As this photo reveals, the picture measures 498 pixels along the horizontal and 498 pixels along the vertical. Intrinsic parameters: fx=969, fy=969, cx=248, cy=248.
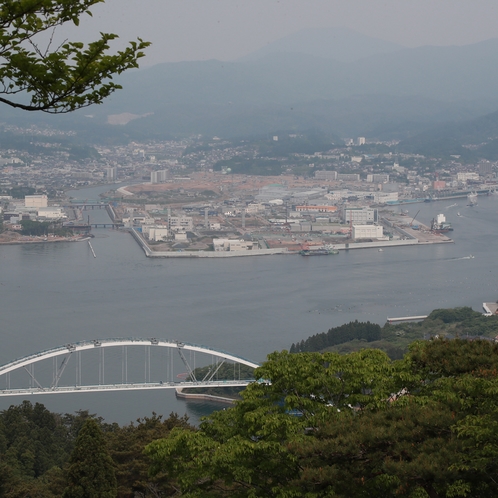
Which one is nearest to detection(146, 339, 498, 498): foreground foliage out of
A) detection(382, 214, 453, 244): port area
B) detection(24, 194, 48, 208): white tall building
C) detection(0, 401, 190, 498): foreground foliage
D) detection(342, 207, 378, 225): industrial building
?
detection(0, 401, 190, 498): foreground foliage

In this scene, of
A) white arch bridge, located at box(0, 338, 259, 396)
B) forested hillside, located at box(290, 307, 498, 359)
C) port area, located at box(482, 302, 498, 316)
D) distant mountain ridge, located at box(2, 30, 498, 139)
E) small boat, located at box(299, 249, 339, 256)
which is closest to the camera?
white arch bridge, located at box(0, 338, 259, 396)

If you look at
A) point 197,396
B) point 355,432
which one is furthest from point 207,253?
point 355,432

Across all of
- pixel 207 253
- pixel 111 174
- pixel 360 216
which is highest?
pixel 111 174

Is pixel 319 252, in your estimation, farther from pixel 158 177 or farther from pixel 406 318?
pixel 158 177

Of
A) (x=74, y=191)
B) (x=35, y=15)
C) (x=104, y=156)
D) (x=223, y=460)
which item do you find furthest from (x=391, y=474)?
(x=104, y=156)

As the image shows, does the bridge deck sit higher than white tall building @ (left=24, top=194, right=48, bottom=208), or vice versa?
white tall building @ (left=24, top=194, right=48, bottom=208)

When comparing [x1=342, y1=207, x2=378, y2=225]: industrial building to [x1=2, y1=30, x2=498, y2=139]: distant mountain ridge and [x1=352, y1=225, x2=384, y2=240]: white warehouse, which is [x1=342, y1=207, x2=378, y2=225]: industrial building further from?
[x1=2, y1=30, x2=498, y2=139]: distant mountain ridge
